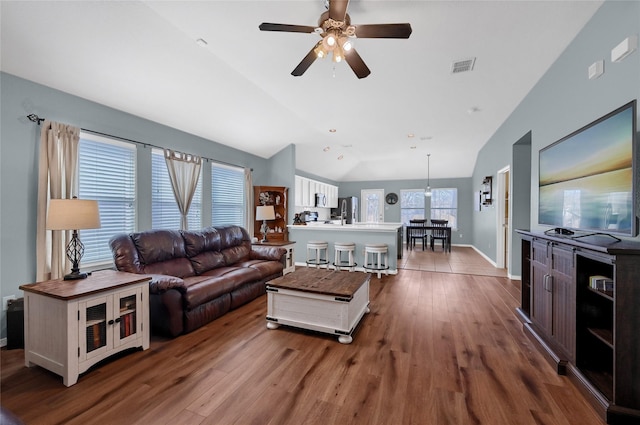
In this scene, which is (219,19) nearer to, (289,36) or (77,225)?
(289,36)

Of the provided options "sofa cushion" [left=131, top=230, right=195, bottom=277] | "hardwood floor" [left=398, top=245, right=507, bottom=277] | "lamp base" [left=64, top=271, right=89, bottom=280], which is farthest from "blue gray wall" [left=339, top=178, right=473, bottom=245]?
"lamp base" [left=64, top=271, right=89, bottom=280]

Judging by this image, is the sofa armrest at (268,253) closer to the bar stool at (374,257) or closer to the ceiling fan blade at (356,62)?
the bar stool at (374,257)

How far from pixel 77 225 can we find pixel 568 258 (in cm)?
399

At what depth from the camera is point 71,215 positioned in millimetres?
2191

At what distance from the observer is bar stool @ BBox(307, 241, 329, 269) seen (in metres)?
5.35

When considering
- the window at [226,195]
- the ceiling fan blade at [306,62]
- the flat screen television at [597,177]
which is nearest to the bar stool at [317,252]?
the window at [226,195]

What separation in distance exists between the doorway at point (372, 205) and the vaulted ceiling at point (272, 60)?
18.3ft

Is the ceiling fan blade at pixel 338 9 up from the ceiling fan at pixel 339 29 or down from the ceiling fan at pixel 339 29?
up

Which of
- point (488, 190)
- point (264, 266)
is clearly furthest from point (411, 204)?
point (264, 266)

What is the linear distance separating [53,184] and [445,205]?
10.4m

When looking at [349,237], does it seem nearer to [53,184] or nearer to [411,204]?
[53,184]

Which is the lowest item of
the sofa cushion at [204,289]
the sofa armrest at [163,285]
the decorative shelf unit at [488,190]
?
the sofa cushion at [204,289]

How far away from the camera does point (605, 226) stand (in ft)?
6.34

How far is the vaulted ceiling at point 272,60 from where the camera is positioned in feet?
7.56
